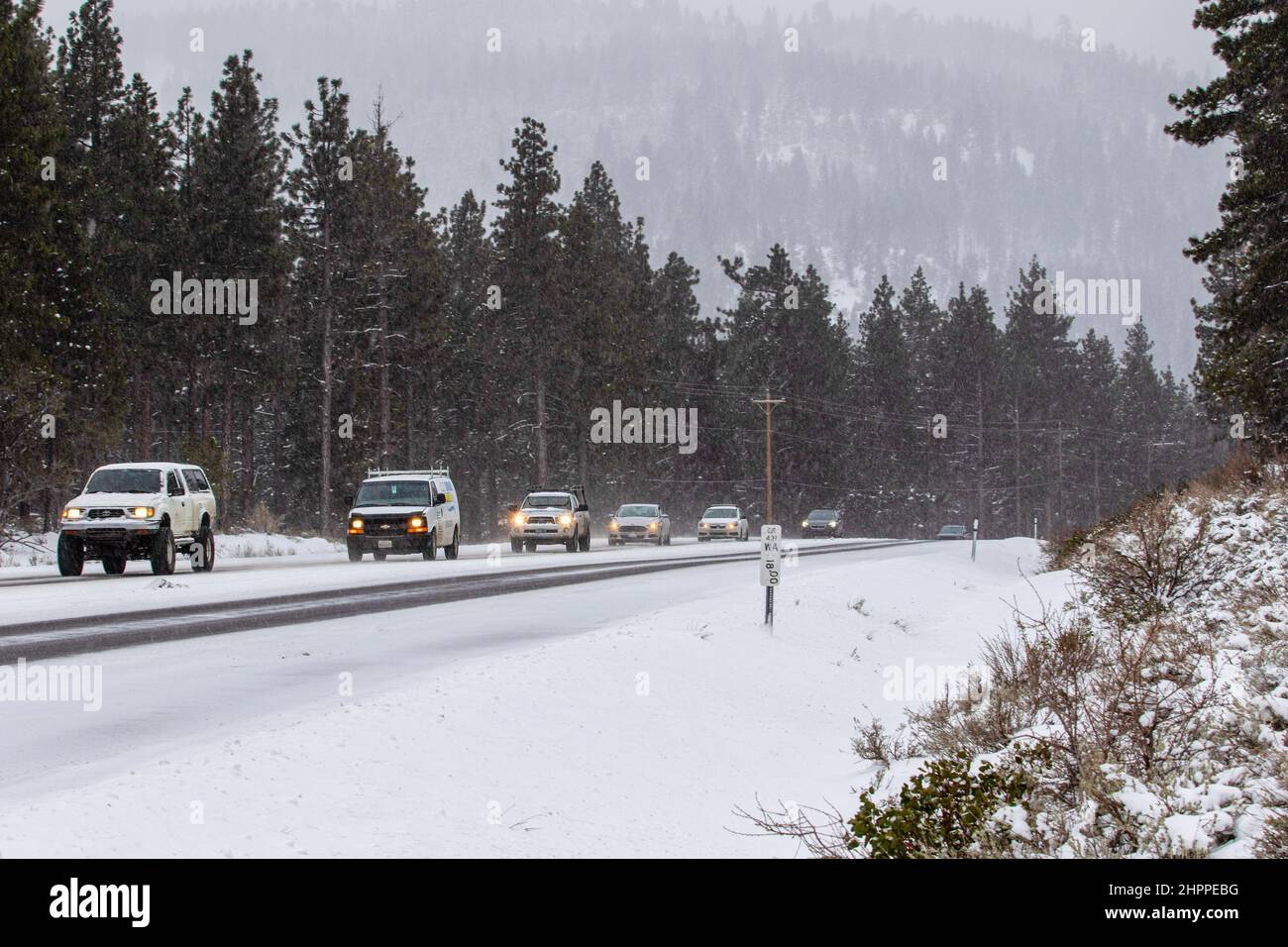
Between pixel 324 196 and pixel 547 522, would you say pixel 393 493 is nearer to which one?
pixel 547 522

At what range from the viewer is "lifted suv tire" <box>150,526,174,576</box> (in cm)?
2281

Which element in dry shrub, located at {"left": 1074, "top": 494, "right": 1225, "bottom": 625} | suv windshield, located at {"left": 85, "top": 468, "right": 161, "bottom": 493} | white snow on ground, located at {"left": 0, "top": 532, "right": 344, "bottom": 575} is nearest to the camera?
dry shrub, located at {"left": 1074, "top": 494, "right": 1225, "bottom": 625}

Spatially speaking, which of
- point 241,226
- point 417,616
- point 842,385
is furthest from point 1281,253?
point 842,385

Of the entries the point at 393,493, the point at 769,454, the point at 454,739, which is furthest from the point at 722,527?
the point at 454,739

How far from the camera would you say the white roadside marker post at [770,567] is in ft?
53.5

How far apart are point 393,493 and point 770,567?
1656 cm

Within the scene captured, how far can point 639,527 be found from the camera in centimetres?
4691

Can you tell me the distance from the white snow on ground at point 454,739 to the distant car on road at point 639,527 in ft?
98.7

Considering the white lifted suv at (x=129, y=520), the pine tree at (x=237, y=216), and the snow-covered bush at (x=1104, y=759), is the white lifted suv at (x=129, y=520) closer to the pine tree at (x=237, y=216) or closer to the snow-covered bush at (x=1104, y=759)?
the snow-covered bush at (x=1104, y=759)

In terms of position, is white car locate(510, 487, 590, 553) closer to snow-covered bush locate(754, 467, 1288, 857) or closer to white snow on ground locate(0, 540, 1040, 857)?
white snow on ground locate(0, 540, 1040, 857)

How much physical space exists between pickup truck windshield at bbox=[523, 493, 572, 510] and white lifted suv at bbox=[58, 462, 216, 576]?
16.0 m

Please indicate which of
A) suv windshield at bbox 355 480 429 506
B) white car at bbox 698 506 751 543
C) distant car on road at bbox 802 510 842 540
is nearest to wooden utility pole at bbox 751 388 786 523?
distant car on road at bbox 802 510 842 540

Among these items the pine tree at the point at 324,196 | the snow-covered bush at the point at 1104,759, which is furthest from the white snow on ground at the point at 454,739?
the pine tree at the point at 324,196
